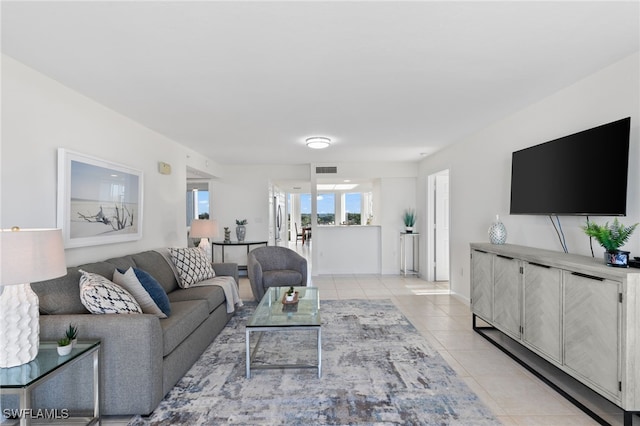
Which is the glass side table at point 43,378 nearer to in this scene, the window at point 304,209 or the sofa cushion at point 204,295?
the sofa cushion at point 204,295

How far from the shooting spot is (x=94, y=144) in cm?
312

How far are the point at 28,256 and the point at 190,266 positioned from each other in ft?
7.70

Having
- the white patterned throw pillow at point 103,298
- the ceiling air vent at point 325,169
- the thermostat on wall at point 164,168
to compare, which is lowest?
the white patterned throw pillow at point 103,298

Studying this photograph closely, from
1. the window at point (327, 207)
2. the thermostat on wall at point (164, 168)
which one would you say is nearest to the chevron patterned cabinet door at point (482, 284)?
the thermostat on wall at point (164, 168)

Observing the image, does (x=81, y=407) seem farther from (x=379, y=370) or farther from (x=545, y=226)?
(x=545, y=226)

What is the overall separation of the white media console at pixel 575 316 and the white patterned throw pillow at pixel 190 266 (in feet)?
10.8

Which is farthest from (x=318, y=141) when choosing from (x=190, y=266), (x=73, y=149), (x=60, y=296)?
(x=60, y=296)

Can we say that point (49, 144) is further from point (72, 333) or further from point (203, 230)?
point (203, 230)

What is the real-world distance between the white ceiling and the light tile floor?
2.40 metres

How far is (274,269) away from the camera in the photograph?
17.3 feet

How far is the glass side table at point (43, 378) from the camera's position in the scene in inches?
59.4

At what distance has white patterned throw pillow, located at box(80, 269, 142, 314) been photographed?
2230 millimetres

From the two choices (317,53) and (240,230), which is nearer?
(317,53)

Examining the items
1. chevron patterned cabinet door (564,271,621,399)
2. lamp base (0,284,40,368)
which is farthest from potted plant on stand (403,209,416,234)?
lamp base (0,284,40,368)
